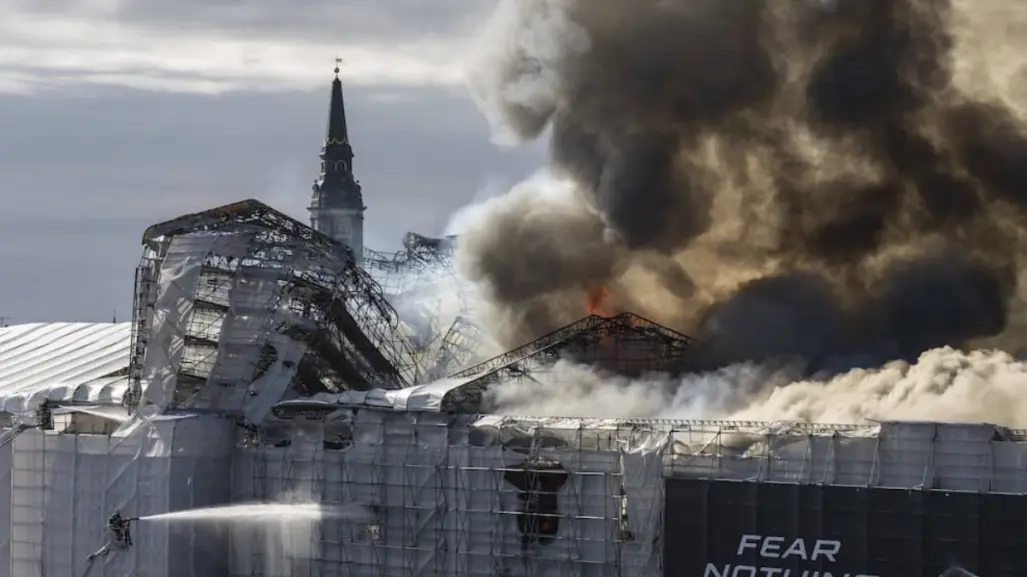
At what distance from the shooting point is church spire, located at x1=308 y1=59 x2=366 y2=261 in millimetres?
162938

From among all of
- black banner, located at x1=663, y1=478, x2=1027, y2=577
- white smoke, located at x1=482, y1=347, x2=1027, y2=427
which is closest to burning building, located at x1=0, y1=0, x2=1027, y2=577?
black banner, located at x1=663, y1=478, x2=1027, y2=577

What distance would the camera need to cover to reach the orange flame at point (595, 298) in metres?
87.1

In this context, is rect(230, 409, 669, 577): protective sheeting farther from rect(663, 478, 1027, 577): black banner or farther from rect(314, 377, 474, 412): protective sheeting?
rect(663, 478, 1027, 577): black banner

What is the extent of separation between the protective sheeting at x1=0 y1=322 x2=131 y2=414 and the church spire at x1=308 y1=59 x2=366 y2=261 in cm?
6342

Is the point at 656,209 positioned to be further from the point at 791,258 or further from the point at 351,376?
the point at 351,376

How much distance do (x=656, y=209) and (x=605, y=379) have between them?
866cm

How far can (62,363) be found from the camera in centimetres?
8919

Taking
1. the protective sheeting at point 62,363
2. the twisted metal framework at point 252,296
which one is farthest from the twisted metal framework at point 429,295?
the twisted metal framework at point 252,296

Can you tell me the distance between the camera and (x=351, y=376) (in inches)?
3187

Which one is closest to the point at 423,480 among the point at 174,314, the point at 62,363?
the point at 174,314

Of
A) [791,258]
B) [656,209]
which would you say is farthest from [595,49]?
[791,258]

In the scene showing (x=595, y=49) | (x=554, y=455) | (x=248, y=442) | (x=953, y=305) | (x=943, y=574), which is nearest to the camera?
(x=943, y=574)

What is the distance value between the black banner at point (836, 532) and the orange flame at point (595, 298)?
82.6 feet

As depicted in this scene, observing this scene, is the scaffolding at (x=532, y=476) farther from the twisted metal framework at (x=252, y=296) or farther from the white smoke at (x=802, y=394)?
the twisted metal framework at (x=252, y=296)
